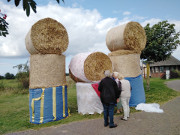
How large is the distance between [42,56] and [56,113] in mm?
1990

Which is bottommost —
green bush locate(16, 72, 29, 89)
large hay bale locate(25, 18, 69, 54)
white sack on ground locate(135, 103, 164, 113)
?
white sack on ground locate(135, 103, 164, 113)

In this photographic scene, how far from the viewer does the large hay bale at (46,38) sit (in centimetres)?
572

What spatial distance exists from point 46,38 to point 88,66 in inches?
69.9

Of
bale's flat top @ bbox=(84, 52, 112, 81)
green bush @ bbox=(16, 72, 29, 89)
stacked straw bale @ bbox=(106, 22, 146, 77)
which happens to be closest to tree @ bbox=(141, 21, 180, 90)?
stacked straw bale @ bbox=(106, 22, 146, 77)

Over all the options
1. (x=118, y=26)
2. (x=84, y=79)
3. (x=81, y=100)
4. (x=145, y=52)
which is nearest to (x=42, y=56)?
(x=84, y=79)

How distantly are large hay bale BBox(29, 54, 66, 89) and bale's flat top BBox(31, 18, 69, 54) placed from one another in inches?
9.7

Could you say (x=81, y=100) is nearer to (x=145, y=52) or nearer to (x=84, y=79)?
(x=84, y=79)

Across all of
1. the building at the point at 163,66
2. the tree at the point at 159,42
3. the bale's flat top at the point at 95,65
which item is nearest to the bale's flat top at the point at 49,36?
the bale's flat top at the point at 95,65

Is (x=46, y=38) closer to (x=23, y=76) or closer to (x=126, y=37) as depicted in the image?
(x=126, y=37)

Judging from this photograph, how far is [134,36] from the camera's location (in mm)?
7887

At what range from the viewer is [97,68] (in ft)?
21.8

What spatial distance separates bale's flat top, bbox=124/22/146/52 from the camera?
298 inches

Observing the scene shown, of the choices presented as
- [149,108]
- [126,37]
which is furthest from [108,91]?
[126,37]

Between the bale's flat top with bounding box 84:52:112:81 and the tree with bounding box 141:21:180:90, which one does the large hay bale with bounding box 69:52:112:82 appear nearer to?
the bale's flat top with bounding box 84:52:112:81
